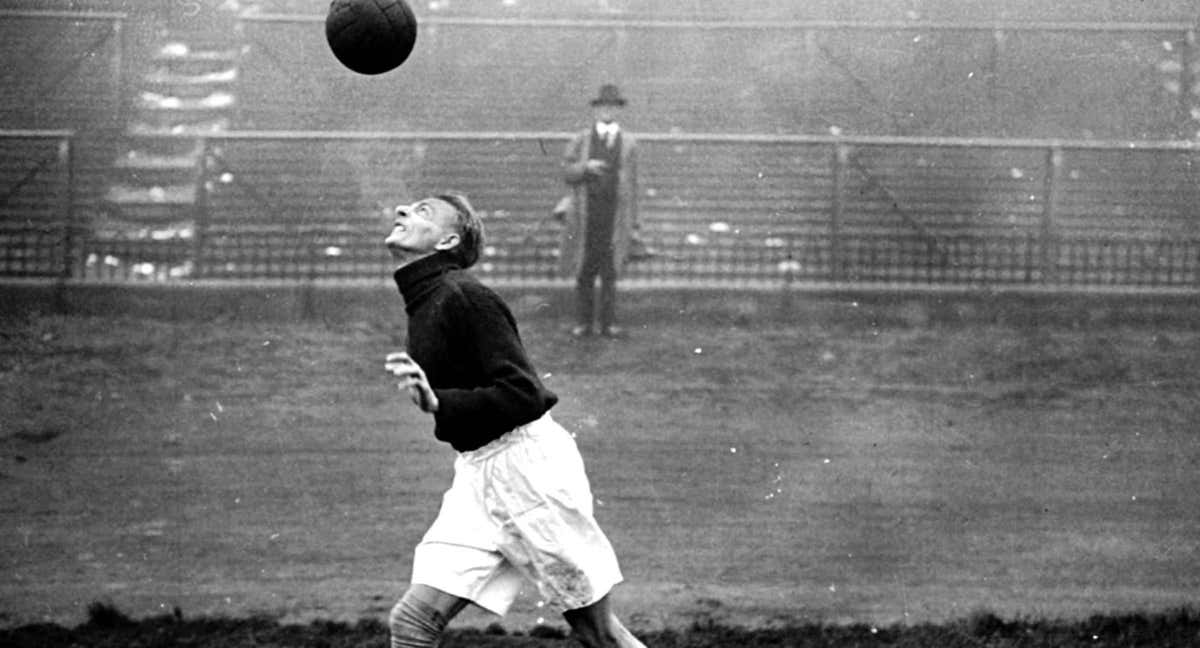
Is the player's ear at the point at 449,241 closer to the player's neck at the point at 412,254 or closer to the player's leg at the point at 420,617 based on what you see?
the player's neck at the point at 412,254

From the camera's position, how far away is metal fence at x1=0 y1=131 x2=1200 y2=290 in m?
9.30

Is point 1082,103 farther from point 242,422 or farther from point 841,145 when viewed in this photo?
point 242,422

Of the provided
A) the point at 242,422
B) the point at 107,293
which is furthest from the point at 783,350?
the point at 107,293

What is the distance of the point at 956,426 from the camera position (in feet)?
29.2

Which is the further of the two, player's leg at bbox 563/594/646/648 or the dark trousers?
the dark trousers

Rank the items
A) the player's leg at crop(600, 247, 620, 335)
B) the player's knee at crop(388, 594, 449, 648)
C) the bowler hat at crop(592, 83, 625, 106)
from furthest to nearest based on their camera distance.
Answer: the bowler hat at crop(592, 83, 625, 106) < the player's leg at crop(600, 247, 620, 335) < the player's knee at crop(388, 594, 449, 648)

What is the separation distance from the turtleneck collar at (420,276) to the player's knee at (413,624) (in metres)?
0.79

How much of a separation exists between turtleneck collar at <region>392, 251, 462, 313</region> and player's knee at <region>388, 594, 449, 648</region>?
2.61ft

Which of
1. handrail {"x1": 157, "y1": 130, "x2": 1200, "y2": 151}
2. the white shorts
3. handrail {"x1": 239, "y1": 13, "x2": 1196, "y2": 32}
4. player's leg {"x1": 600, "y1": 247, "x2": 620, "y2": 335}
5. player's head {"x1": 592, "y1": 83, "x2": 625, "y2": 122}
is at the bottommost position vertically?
the white shorts

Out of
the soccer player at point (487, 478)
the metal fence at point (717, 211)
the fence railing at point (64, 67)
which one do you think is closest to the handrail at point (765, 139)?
the metal fence at point (717, 211)

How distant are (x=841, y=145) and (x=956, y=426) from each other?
6.03ft

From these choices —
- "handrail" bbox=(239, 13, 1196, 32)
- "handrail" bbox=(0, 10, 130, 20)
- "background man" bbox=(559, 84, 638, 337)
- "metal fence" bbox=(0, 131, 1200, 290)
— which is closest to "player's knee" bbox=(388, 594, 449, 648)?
"background man" bbox=(559, 84, 638, 337)

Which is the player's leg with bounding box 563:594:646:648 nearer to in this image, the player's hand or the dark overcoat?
the player's hand

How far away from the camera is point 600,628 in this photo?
195 inches
